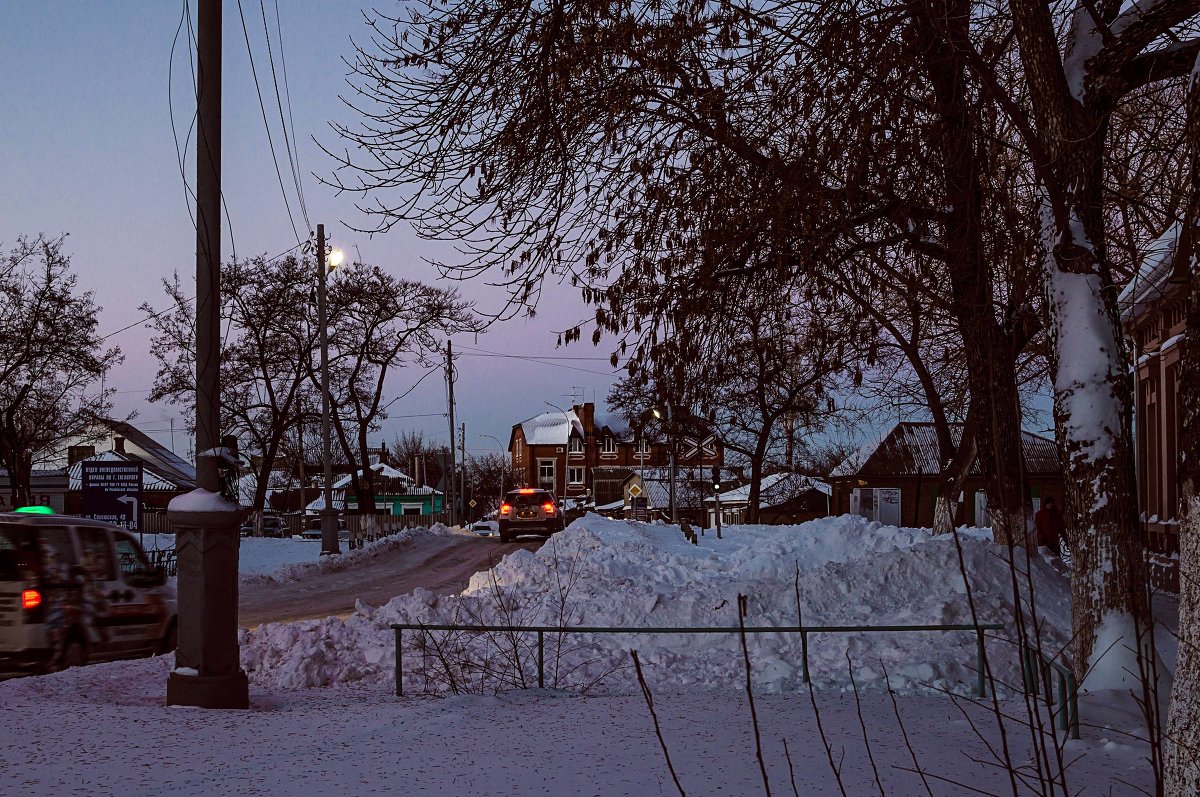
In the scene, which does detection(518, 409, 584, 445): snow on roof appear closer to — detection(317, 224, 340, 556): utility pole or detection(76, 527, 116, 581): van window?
detection(317, 224, 340, 556): utility pole

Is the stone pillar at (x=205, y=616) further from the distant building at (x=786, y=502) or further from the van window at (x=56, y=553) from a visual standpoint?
the distant building at (x=786, y=502)

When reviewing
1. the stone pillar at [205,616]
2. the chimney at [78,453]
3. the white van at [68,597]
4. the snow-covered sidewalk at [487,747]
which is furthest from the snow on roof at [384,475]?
the snow-covered sidewalk at [487,747]

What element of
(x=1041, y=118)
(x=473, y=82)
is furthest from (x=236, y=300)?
(x=1041, y=118)

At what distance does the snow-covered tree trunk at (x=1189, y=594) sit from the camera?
4352 mm

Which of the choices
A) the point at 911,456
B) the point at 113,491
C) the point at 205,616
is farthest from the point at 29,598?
the point at 911,456

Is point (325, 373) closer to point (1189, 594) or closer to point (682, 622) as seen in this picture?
point (682, 622)

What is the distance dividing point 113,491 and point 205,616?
15072 millimetres

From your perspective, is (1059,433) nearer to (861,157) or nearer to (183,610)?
(861,157)

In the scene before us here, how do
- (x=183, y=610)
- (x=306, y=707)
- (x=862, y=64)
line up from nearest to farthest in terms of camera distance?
(x=183, y=610), (x=306, y=707), (x=862, y=64)

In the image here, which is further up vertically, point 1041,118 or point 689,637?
point 1041,118

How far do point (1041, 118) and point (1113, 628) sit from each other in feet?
13.7

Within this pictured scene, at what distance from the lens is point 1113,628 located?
9.20 metres

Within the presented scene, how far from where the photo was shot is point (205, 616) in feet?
27.5

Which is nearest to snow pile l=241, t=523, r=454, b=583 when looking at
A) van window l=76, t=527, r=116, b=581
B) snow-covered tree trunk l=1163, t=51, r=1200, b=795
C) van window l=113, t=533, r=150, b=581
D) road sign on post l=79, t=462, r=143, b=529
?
road sign on post l=79, t=462, r=143, b=529
